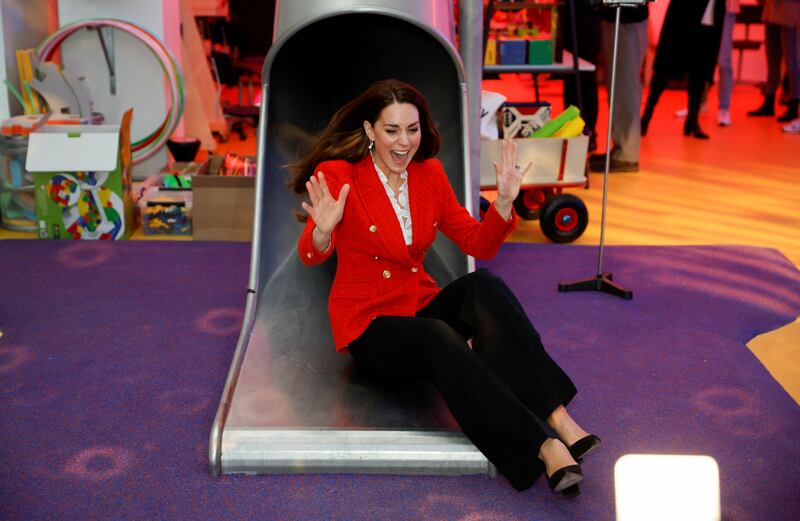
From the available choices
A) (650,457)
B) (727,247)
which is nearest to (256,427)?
(650,457)

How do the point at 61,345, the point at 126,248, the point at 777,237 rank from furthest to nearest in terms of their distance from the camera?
the point at 777,237 → the point at 126,248 → the point at 61,345

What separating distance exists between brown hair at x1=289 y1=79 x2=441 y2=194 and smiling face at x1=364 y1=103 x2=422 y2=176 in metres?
0.02

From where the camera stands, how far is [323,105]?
397cm

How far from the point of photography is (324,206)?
263 centimetres

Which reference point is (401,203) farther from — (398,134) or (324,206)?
(324,206)

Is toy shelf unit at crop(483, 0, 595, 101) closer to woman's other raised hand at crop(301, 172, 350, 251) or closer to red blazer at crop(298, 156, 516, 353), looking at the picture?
red blazer at crop(298, 156, 516, 353)

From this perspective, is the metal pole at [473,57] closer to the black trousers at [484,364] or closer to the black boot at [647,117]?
the black trousers at [484,364]

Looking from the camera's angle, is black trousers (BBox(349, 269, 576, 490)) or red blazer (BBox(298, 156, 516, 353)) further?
red blazer (BBox(298, 156, 516, 353))

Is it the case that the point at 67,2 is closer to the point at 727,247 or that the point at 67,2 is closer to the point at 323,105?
the point at 323,105

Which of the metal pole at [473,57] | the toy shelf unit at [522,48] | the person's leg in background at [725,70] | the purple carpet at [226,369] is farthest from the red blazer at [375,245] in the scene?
the person's leg in background at [725,70]

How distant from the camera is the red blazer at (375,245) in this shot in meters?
2.83

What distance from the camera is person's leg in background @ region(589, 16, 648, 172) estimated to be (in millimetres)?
6207

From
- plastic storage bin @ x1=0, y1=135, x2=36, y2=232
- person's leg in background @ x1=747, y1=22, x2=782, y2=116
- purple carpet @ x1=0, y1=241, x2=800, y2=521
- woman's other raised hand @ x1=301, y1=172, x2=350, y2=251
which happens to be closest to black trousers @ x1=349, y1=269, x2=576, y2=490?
purple carpet @ x1=0, y1=241, x2=800, y2=521

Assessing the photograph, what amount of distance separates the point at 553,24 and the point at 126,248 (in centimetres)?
253
